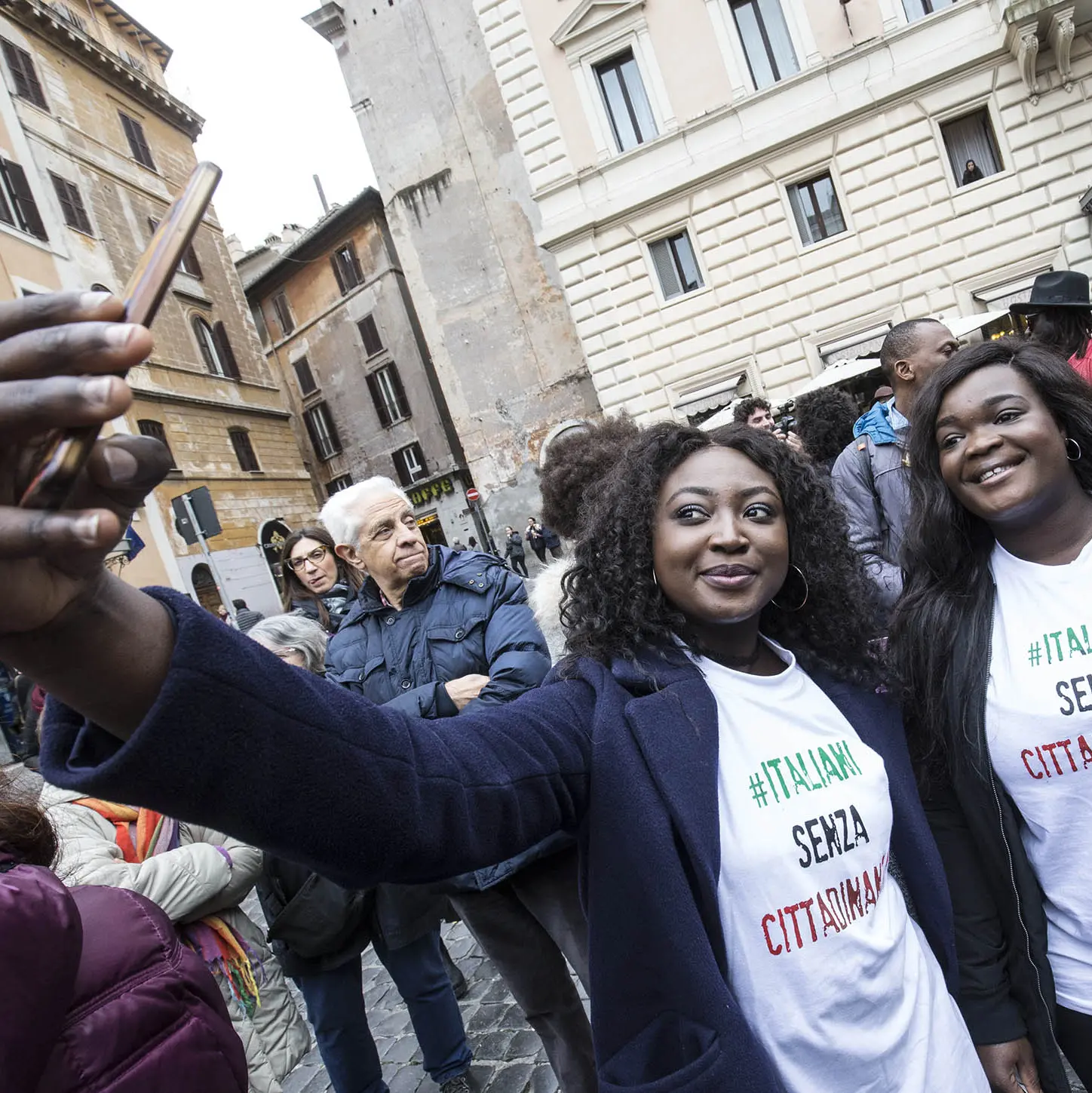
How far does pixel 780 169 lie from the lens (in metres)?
14.4

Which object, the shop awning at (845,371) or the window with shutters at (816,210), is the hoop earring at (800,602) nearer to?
the shop awning at (845,371)

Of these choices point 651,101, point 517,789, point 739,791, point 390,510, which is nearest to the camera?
point 517,789

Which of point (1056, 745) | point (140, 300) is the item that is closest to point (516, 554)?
point (1056, 745)

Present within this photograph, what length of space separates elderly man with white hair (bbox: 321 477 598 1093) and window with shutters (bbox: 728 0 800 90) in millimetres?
14638

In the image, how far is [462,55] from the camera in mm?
22141

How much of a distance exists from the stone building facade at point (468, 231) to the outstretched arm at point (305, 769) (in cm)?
2160

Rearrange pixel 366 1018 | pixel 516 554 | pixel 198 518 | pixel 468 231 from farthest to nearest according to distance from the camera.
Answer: pixel 468 231 < pixel 516 554 < pixel 198 518 < pixel 366 1018

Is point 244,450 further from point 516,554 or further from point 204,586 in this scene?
point 516,554

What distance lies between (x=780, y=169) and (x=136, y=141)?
61.5 ft

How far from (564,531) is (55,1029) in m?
2.38

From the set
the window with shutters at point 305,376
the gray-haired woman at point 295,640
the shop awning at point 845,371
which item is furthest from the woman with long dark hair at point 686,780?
the window with shutters at point 305,376

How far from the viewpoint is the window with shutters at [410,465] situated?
3067 cm

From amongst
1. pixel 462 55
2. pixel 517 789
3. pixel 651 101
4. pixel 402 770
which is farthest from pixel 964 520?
pixel 462 55

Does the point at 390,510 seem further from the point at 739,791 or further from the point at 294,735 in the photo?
Answer: the point at 294,735
